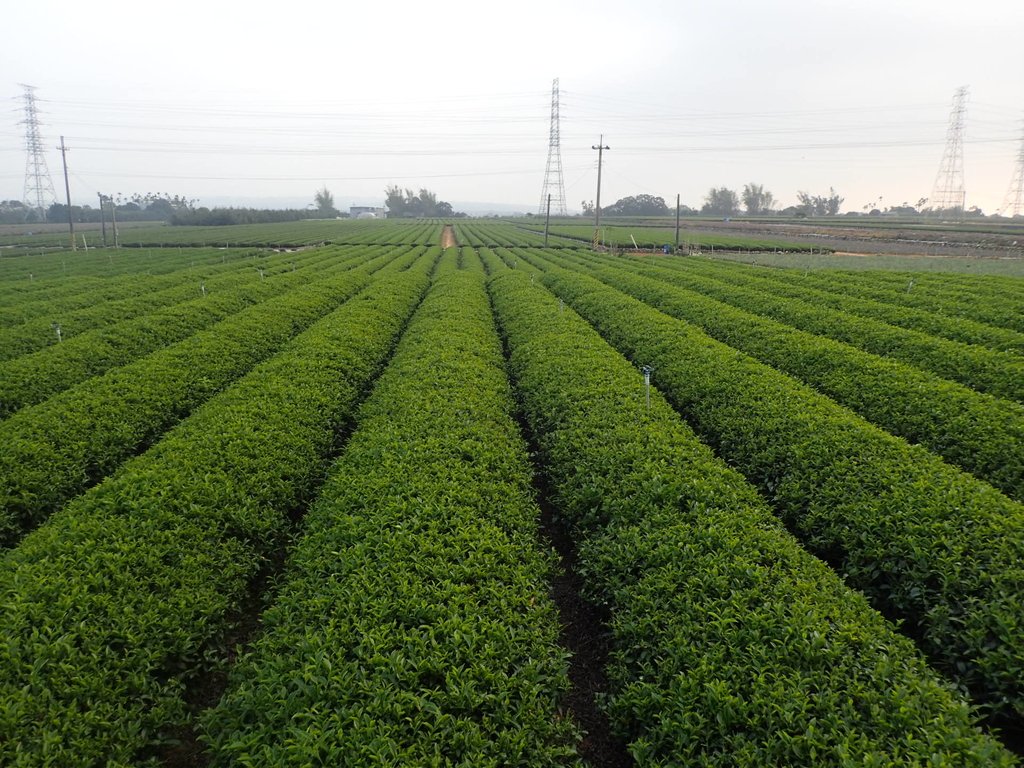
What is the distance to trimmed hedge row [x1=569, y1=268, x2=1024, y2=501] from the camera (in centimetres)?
735

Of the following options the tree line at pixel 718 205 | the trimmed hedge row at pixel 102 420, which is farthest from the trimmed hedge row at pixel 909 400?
the tree line at pixel 718 205

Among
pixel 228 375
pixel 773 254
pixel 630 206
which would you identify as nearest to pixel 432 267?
pixel 228 375

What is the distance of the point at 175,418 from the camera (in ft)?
32.0

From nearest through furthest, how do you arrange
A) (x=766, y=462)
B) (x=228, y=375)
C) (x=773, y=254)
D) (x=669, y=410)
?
1. (x=766, y=462)
2. (x=669, y=410)
3. (x=228, y=375)
4. (x=773, y=254)

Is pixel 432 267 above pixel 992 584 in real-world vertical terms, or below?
above

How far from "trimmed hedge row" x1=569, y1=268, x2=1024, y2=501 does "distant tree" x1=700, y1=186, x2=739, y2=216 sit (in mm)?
171220

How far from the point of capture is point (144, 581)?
488cm

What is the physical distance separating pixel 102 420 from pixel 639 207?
172560mm

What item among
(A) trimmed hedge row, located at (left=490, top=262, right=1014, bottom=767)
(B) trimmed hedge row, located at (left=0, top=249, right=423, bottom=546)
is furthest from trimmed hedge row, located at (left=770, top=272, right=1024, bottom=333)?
(B) trimmed hedge row, located at (left=0, top=249, right=423, bottom=546)

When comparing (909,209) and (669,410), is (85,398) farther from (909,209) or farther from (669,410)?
(909,209)

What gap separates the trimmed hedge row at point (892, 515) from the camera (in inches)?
177

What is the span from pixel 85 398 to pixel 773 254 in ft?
188

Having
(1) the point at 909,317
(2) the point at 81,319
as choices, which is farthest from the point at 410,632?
(2) the point at 81,319

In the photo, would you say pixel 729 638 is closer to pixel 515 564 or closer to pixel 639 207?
pixel 515 564
